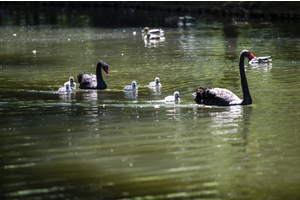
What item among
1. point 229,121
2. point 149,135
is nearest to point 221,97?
point 229,121

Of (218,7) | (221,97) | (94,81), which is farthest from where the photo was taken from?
(218,7)

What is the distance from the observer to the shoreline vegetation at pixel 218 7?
48188mm

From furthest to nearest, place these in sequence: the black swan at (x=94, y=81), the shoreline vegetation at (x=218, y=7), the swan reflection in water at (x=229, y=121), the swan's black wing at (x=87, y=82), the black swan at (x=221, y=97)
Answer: the shoreline vegetation at (x=218, y=7) < the swan's black wing at (x=87, y=82) < the black swan at (x=94, y=81) < the black swan at (x=221, y=97) < the swan reflection in water at (x=229, y=121)

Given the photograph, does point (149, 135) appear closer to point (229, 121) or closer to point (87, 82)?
point (229, 121)

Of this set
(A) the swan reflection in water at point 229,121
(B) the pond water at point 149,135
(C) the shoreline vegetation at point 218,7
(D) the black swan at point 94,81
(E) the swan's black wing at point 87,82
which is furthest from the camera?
(C) the shoreline vegetation at point 218,7

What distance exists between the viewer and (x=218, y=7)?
187ft

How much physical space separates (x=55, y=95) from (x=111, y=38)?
2173 cm

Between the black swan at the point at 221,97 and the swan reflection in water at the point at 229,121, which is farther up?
the black swan at the point at 221,97

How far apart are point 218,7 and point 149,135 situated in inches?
1930

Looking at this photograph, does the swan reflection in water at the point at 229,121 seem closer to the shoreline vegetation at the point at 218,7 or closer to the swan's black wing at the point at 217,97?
the swan's black wing at the point at 217,97

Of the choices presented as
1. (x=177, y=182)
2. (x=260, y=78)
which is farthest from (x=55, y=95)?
(x=177, y=182)

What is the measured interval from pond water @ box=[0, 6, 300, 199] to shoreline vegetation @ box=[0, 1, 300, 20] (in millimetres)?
28281

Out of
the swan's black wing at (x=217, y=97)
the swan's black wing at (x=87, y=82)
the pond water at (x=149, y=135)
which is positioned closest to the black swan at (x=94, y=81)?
the swan's black wing at (x=87, y=82)

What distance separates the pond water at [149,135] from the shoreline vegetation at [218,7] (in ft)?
92.8
